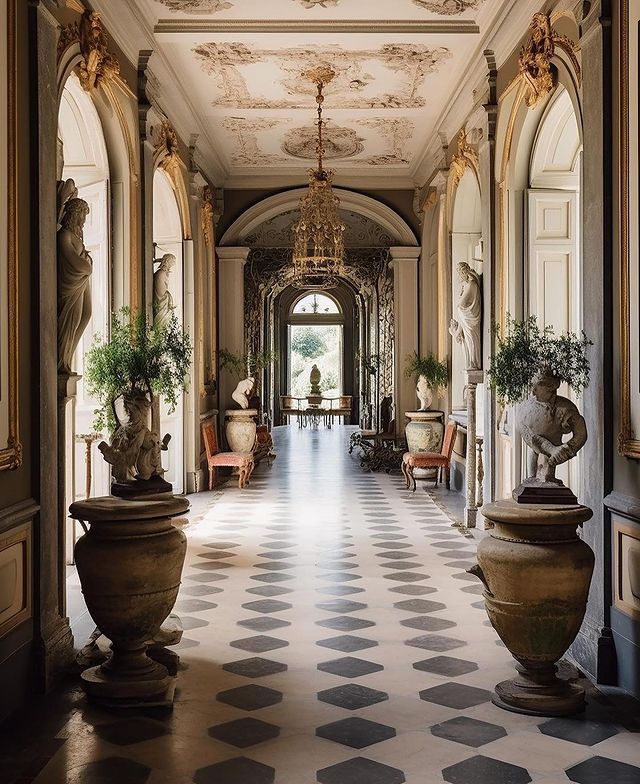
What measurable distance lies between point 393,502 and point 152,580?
757 centimetres

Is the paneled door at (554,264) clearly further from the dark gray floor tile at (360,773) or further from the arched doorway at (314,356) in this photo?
the arched doorway at (314,356)

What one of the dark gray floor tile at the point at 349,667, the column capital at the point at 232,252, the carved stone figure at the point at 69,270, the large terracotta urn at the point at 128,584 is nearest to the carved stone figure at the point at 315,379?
the column capital at the point at 232,252

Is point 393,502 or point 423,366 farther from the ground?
point 423,366

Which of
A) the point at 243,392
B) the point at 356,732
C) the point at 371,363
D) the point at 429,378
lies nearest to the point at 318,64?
the point at 429,378

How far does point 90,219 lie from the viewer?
8555 mm

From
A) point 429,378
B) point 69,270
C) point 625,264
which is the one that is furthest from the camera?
point 429,378

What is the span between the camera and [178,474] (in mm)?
12828

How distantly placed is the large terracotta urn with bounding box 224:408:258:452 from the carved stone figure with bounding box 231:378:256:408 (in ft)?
0.61

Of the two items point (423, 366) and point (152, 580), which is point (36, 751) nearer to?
point (152, 580)

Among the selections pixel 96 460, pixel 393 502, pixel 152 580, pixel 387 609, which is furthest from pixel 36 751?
pixel 393 502

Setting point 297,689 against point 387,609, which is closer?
point 297,689

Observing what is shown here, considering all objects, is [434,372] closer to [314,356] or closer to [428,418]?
[428,418]

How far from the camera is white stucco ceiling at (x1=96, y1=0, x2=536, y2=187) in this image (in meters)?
8.62

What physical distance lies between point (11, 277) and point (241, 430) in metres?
10.2
